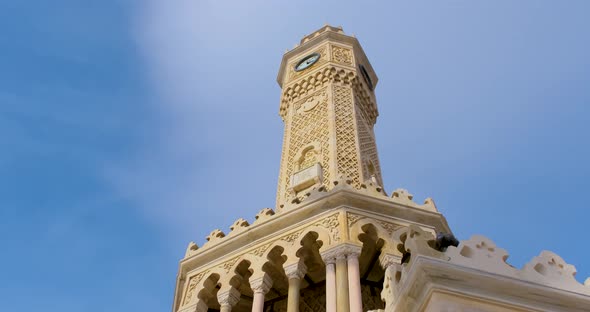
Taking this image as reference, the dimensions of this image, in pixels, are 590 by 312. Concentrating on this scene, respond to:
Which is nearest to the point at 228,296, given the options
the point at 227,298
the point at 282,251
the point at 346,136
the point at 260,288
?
the point at 227,298

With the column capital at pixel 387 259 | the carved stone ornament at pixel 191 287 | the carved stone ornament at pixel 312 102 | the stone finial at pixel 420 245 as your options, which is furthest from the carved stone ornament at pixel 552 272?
→ the carved stone ornament at pixel 312 102

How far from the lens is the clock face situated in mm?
15172

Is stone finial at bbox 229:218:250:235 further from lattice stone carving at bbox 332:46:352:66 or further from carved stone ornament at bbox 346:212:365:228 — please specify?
lattice stone carving at bbox 332:46:352:66

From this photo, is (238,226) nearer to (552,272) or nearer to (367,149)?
(367,149)

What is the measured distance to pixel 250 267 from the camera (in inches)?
370

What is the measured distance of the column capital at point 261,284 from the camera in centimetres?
901

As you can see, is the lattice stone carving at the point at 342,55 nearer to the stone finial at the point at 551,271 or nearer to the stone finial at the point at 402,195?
the stone finial at the point at 402,195

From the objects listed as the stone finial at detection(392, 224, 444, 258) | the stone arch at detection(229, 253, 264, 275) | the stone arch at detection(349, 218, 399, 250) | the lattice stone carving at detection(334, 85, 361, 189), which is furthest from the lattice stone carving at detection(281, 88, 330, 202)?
the stone finial at detection(392, 224, 444, 258)

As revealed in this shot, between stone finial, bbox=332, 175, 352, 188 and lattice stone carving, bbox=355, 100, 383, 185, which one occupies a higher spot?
lattice stone carving, bbox=355, 100, 383, 185

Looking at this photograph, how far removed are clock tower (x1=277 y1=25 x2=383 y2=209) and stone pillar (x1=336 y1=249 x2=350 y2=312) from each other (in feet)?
5.12

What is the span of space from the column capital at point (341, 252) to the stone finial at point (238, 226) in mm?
1786

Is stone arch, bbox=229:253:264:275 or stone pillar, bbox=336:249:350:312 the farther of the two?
stone arch, bbox=229:253:264:275

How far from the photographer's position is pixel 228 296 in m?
9.25

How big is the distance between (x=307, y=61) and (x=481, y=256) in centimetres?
1195
